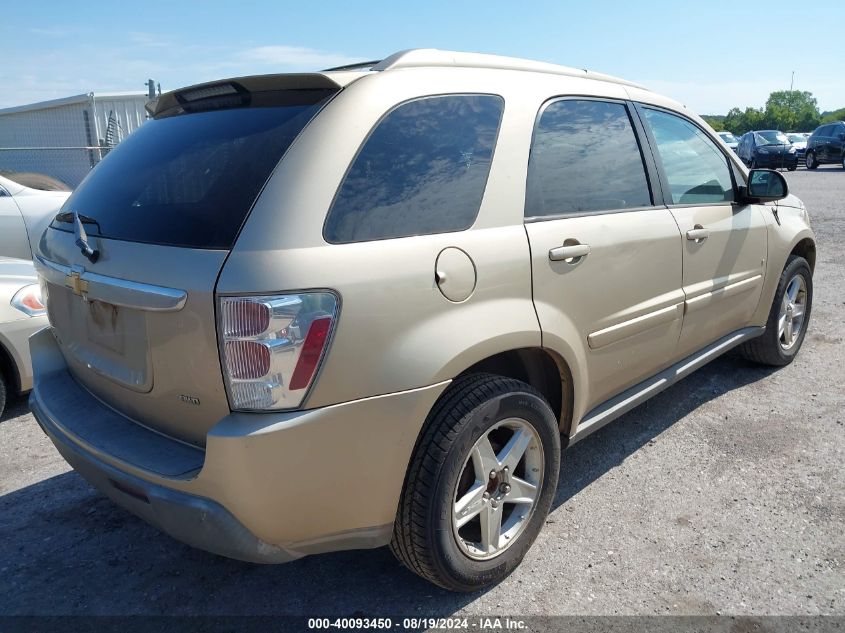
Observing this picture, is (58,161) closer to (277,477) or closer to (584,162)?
(584,162)

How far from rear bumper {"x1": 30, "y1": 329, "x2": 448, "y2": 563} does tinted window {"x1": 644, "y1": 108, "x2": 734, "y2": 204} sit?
207 cm

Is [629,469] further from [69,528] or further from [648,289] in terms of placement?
[69,528]

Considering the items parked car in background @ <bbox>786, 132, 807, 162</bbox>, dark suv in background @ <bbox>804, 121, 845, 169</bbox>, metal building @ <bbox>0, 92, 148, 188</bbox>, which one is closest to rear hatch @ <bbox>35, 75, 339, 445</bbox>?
metal building @ <bbox>0, 92, 148, 188</bbox>

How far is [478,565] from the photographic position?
96.8 inches

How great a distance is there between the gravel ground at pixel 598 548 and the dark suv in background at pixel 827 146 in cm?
2593

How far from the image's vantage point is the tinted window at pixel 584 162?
2686 mm

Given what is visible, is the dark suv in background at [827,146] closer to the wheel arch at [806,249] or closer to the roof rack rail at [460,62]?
the wheel arch at [806,249]

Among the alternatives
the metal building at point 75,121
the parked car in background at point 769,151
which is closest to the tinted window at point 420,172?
the metal building at point 75,121

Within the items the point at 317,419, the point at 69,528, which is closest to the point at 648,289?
the point at 317,419

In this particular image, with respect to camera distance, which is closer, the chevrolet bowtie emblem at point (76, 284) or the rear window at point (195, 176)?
the rear window at point (195, 176)

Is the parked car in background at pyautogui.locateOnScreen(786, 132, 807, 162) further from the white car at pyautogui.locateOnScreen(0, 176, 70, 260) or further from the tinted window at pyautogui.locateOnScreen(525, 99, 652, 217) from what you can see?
the tinted window at pyautogui.locateOnScreen(525, 99, 652, 217)

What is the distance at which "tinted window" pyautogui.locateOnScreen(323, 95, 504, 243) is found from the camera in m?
2.09

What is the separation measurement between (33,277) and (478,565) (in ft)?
11.4

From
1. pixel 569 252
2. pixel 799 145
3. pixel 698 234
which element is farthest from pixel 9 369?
pixel 799 145
